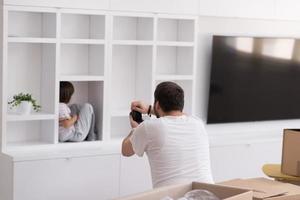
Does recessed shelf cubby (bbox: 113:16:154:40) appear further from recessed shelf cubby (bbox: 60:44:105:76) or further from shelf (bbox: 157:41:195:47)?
recessed shelf cubby (bbox: 60:44:105:76)

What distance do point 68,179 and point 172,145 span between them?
1.79 meters

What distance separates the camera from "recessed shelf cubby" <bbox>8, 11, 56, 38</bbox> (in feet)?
16.1

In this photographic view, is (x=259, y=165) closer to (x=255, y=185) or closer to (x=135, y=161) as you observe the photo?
(x=135, y=161)

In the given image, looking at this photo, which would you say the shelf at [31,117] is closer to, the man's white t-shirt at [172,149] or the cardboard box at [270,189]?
the man's white t-shirt at [172,149]

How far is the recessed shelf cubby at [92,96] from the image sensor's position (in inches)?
209

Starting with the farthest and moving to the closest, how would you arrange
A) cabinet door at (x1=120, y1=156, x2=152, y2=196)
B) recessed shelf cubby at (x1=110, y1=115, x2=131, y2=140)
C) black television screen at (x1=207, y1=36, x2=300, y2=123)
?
black television screen at (x1=207, y1=36, x2=300, y2=123) < recessed shelf cubby at (x1=110, y1=115, x2=131, y2=140) < cabinet door at (x1=120, y1=156, x2=152, y2=196)

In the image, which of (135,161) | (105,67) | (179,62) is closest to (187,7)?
(179,62)

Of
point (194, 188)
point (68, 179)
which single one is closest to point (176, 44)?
point (68, 179)

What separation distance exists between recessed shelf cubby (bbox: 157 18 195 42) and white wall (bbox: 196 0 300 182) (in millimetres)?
180

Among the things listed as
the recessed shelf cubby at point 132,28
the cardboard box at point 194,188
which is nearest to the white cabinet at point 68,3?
the recessed shelf cubby at point 132,28

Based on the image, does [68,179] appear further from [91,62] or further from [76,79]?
[91,62]

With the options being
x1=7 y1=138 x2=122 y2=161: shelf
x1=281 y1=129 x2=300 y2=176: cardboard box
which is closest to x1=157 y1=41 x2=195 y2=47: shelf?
x1=7 y1=138 x2=122 y2=161: shelf

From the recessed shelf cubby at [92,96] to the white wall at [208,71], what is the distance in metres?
0.97

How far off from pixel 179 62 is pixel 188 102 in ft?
1.18
